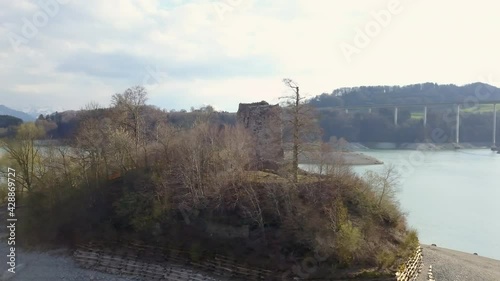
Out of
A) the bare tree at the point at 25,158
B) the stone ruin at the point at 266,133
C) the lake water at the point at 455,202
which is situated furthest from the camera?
the lake water at the point at 455,202

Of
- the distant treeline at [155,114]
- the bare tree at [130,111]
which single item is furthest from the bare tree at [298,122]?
the distant treeline at [155,114]

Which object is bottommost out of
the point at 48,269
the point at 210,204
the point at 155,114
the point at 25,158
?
the point at 48,269

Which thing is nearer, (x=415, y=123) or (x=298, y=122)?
(x=298, y=122)

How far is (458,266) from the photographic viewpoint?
20.4 meters

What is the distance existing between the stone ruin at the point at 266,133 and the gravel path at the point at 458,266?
886 cm

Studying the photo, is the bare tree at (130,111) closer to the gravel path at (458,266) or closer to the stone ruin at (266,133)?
the stone ruin at (266,133)

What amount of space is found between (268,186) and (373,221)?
4.77 meters

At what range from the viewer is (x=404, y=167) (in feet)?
180

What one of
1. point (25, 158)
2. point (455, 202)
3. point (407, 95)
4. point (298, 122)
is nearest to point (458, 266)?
point (298, 122)

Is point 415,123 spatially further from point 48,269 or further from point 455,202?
point 48,269

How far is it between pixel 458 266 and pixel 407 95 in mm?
87910

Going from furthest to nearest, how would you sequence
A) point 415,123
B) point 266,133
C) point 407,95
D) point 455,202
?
point 407,95 < point 415,123 < point 455,202 < point 266,133

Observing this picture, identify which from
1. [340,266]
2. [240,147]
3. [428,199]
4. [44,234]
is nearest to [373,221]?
[340,266]

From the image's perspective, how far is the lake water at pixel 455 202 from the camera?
92.6 feet
